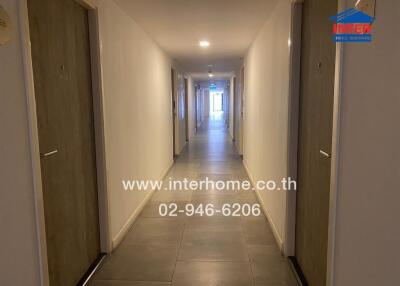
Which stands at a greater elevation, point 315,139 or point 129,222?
point 315,139

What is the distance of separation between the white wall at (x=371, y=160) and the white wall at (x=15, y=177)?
61.8 inches

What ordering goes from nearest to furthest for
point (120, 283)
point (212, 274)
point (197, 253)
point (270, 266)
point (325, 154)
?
point (325, 154) < point (120, 283) < point (212, 274) < point (270, 266) < point (197, 253)

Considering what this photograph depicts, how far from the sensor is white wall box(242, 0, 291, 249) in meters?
2.80

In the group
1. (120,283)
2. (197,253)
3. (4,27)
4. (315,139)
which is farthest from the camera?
(197,253)

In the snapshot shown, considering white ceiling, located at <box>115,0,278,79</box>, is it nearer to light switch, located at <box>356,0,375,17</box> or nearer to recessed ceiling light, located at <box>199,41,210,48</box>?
recessed ceiling light, located at <box>199,41,210,48</box>

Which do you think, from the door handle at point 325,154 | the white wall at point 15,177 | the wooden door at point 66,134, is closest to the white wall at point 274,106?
the door handle at point 325,154

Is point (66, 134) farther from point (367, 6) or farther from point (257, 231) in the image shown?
point (257, 231)

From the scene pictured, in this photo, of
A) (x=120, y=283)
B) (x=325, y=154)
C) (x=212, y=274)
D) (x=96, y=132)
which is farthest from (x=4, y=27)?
(x=212, y=274)

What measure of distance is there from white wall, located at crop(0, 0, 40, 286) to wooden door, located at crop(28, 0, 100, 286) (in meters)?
0.25

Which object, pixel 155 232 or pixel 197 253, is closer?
pixel 197 253

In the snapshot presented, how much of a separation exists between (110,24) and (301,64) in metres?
1.75

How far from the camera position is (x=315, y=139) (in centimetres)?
212

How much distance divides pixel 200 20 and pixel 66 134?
2.19 m

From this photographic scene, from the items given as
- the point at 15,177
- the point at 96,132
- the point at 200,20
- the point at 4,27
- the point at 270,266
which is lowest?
the point at 270,266
